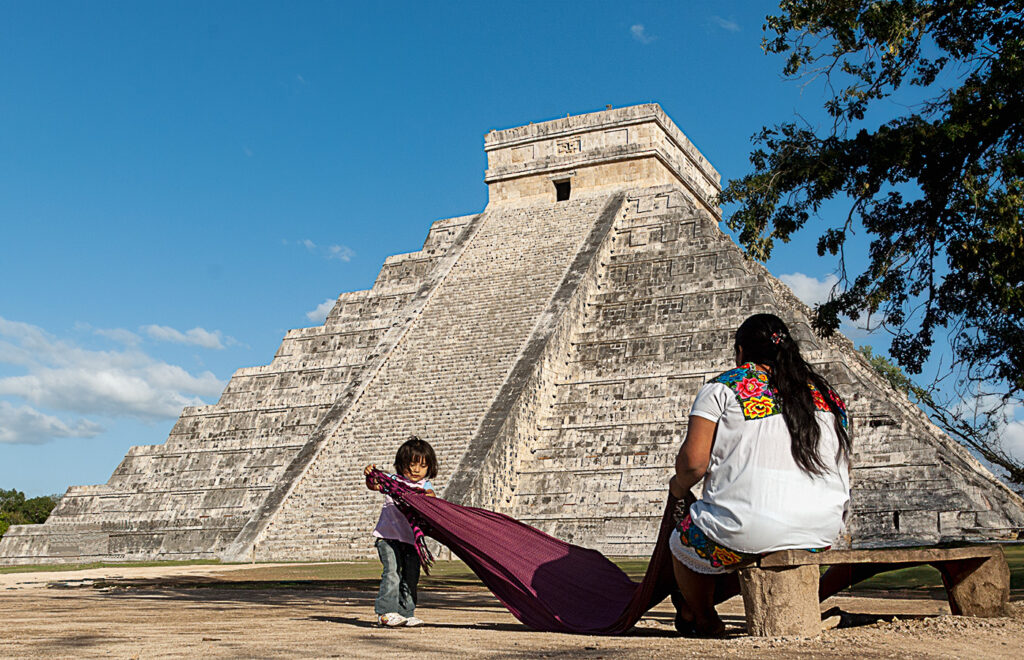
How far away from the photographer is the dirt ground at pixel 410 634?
4.16m

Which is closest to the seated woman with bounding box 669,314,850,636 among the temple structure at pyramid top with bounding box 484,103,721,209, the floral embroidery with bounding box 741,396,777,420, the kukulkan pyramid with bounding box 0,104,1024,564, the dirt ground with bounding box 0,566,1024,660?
the floral embroidery with bounding box 741,396,777,420

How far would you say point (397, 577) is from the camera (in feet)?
19.0

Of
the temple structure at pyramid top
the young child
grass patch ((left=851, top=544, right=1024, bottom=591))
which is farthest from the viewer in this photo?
the temple structure at pyramid top

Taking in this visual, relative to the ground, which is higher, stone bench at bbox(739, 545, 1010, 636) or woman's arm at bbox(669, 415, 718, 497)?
woman's arm at bbox(669, 415, 718, 497)

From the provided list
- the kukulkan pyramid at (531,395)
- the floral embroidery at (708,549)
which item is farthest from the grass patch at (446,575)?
the floral embroidery at (708,549)

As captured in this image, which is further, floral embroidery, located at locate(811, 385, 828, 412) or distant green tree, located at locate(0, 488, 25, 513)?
distant green tree, located at locate(0, 488, 25, 513)

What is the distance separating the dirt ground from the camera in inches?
164

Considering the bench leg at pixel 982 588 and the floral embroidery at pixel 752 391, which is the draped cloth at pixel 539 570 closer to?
the floral embroidery at pixel 752 391

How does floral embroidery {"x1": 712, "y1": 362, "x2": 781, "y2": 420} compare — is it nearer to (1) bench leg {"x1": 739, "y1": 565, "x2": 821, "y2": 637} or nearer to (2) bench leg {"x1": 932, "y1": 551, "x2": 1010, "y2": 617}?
(1) bench leg {"x1": 739, "y1": 565, "x2": 821, "y2": 637}

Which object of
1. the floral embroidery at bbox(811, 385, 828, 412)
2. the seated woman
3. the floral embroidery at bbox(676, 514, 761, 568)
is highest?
the floral embroidery at bbox(811, 385, 828, 412)

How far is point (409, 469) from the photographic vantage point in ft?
19.5

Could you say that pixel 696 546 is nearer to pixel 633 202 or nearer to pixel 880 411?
pixel 880 411

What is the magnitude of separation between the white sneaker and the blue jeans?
3 centimetres

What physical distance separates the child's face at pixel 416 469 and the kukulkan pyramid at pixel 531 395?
9.29 m
